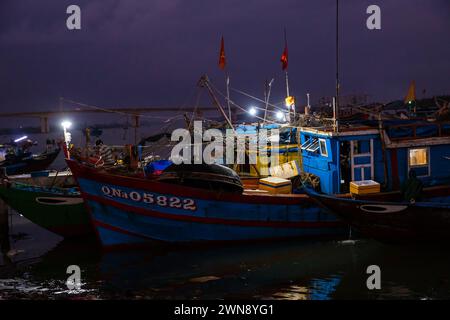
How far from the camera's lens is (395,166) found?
48.5 feet

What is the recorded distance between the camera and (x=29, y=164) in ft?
105

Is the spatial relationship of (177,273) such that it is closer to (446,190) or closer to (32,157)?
(446,190)

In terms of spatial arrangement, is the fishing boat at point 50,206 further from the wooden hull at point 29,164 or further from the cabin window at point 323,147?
the wooden hull at point 29,164

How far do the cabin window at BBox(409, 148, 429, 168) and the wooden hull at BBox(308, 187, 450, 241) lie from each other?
1516 mm

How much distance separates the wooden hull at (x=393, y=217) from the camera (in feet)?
43.1

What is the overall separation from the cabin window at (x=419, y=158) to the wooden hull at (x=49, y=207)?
1159cm

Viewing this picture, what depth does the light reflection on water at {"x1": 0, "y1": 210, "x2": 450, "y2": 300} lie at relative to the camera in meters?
11.3

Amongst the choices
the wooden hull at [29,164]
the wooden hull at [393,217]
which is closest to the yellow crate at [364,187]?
the wooden hull at [393,217]

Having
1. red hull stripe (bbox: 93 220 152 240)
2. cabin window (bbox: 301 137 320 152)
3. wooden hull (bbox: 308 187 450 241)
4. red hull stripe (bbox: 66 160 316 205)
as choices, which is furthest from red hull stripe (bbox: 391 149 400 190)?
red hull stripe (bbox: 93 220 152 240)

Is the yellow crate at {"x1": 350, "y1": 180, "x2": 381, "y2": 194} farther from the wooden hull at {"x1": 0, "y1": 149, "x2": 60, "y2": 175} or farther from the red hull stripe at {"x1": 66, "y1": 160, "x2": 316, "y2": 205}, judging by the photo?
the wooden hull at {"x1": 0, "y1": 149, "x2": 60, "y2": 175}

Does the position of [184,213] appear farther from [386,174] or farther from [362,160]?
[386,174]

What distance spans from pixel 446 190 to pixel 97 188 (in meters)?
11.1

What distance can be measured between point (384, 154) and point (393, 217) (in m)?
2.26
